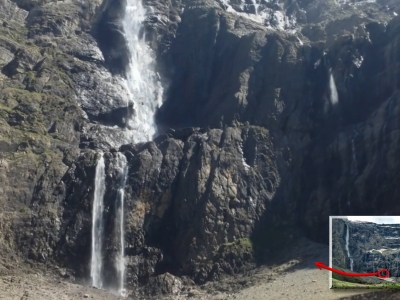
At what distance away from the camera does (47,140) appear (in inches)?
3076

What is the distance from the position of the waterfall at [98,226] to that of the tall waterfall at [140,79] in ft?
47.3

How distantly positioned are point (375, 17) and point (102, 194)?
2147 inches

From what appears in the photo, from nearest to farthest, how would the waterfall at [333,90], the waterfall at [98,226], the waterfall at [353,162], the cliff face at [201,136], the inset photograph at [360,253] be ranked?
the inset photograph at [360,253] → the waterfall at [98,226] → the cliff face at [201,136] → the waterfall at [353,162] → the waterfall at [333,90]

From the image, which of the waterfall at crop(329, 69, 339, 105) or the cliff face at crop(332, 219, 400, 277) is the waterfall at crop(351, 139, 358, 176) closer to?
the waterfall at crop(329, 69, 339, 105)

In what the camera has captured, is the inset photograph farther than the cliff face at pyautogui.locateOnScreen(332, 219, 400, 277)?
Yes

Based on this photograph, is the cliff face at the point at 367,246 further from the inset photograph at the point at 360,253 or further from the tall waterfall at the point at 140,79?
the tall waterfall at the point at 140,79

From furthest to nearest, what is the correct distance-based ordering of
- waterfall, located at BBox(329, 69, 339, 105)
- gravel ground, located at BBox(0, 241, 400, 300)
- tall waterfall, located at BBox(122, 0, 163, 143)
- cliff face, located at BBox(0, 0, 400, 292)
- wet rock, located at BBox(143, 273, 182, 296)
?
tall waterfall, located at BBox(122, 0, 163, 143) → waterfall, located at BBox(329, 69, 339, 105) → cliff face, located at BBox(0, 0, 400, 292) → wet rock, located at BBox(143, 273, 182, 296) → gravel ground, located at BBox(0, 241, 400, 300)

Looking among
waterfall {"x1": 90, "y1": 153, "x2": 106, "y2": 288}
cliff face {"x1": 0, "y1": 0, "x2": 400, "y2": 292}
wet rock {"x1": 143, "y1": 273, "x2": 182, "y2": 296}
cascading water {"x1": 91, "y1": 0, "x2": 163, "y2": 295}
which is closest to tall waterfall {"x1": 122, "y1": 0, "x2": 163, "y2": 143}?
cascading water {"x1": 91, "y1": 0, "x2": 163, "y2": 295}

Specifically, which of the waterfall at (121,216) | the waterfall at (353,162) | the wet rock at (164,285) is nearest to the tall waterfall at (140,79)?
the waterfall at (121,216)

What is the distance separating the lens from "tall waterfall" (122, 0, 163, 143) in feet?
306

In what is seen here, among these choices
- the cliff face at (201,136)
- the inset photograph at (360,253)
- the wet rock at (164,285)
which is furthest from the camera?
the cliff face at (201,136)

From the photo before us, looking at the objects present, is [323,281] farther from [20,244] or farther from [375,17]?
→ [375,17]

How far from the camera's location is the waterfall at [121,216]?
68.8m

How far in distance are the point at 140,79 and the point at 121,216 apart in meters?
34.5
